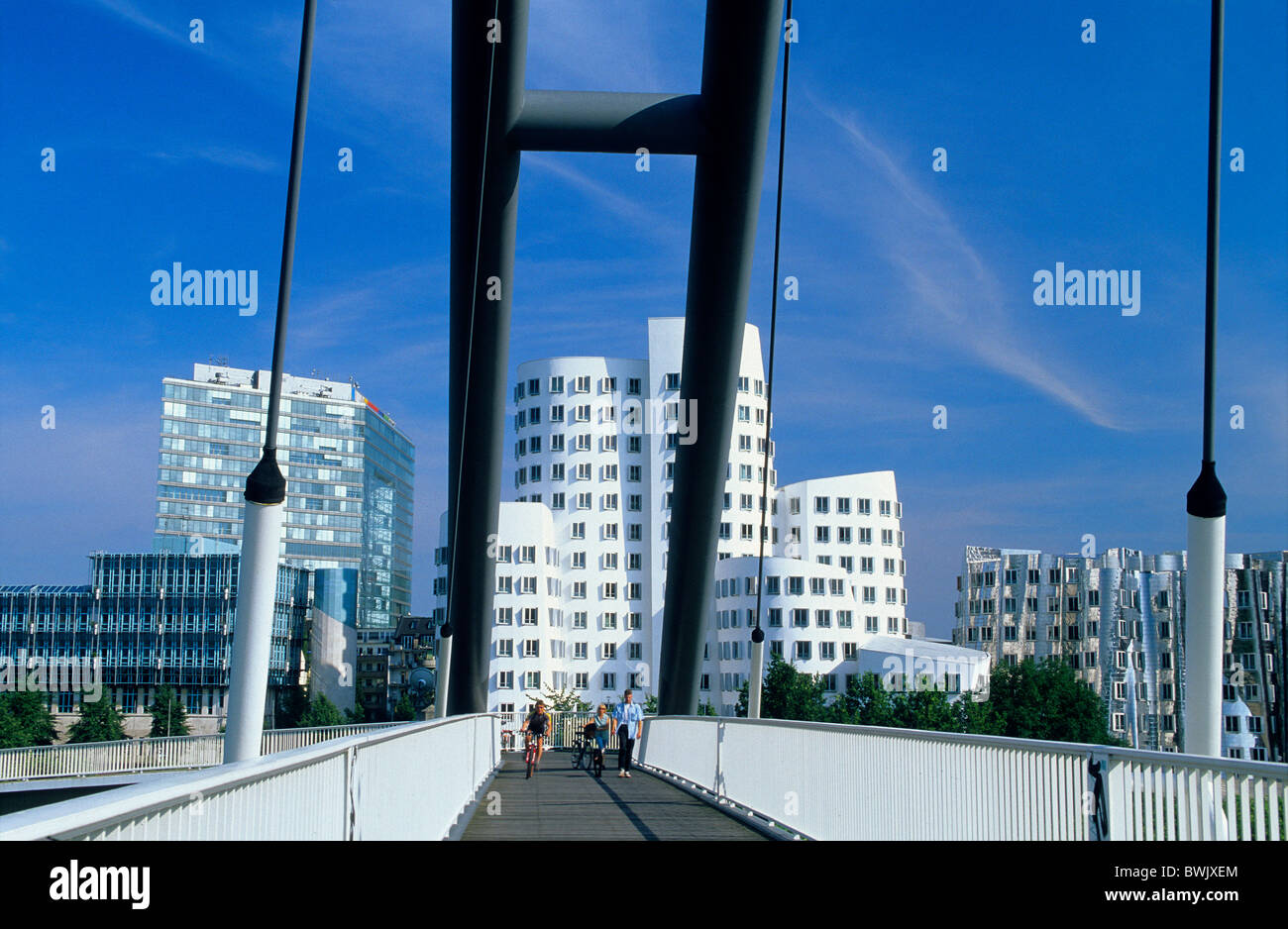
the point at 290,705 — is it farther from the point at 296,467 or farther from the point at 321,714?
the point at 296,467

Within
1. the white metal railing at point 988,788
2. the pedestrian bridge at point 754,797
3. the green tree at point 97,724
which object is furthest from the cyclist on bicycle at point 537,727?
the green tree at point 97,724

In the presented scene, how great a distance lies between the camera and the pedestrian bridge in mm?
4305

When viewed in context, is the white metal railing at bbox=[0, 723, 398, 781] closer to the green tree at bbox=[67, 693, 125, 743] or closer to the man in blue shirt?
the man in blue shirt

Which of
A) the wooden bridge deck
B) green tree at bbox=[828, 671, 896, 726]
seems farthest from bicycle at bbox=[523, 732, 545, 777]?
green tree at bbox=[828, 671, 896, 726]

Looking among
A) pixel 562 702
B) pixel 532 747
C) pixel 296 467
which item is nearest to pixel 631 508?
pixel 562 702

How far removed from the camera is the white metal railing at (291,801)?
3.27m

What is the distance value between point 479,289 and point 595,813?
319 inches

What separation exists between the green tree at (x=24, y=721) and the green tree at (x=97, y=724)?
2596 mm

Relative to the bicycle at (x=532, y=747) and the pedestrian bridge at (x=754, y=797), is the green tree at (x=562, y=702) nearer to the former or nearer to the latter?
the bicycle at (x=532, y=747)

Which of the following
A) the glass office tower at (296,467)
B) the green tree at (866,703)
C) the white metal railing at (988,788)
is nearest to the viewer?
the white metal railing at (988,788)

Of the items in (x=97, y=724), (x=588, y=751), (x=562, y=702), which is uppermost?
(x=588, y=751)

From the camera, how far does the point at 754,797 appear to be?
1356 cm

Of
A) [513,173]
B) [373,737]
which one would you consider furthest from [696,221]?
[373,737]
